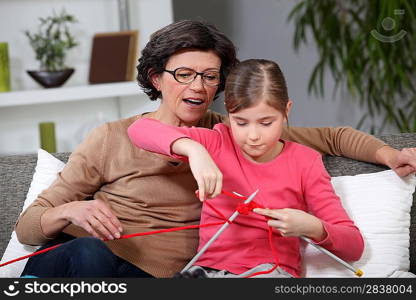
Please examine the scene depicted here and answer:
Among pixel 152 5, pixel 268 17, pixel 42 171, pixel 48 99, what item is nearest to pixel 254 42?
pixel 268 17

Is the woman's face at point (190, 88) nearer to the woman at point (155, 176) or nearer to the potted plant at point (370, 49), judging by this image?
the woman at point (155, 176)

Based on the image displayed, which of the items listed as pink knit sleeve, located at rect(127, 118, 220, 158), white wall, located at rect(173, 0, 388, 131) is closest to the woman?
pink knit sleeve, located at rect(127, 118, 220, 158)

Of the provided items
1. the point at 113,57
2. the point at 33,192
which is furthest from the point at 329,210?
the point at 113,57

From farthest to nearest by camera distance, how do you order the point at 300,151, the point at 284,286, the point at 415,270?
the point at 415,270
the point at 300,151
the point at 284,286

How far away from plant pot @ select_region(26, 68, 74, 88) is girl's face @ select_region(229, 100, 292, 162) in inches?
64.3

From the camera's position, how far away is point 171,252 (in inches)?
61.3

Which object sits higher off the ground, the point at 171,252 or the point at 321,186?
the point at 321,186

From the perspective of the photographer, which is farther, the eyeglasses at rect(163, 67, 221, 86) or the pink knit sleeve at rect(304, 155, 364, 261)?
the eyeglasses at rect(163, 67, 221, 86)

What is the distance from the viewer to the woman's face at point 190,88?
62.1 inches

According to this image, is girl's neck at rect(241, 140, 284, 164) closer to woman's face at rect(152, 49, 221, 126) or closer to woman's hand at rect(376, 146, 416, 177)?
→ woman's face at rect(152, 49, 221, 126)

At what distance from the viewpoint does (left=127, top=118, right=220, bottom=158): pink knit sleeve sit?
4.60 feet

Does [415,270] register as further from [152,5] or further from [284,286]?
[152,5]

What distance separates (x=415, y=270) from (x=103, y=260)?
2.69 feet

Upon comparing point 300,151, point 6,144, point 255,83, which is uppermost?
point 255,83
